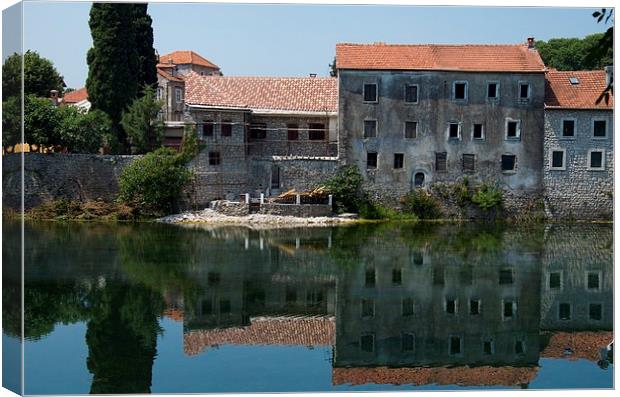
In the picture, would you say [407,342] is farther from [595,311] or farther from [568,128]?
[568,128]

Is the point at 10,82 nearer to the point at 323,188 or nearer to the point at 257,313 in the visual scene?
the point at 257,313

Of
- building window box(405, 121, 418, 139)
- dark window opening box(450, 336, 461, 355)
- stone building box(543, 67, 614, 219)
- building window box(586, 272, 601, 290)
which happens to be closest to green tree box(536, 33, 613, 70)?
stone building box(543, 67, 614, 219)

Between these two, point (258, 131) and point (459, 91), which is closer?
point (459, 91)

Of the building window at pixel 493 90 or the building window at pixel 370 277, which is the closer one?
the building window at pixel 370 277

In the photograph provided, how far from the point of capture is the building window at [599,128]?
101 feet

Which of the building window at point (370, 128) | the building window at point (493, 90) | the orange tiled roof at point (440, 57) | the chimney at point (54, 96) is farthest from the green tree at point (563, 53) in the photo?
the chimney at point (54, 96)

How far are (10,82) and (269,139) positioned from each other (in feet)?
79.1

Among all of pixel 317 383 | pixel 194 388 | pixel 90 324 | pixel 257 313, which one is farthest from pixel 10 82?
pixel 257 313

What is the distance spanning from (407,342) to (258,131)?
2134 cm

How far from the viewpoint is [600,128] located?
30953mm

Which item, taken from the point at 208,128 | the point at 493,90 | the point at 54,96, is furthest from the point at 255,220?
the point at 54,96

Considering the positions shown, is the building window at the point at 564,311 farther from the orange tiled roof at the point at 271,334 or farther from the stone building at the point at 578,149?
the stone building at the point at 578,149

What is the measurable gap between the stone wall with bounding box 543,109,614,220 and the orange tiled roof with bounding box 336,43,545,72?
210cm

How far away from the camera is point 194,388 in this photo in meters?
10.3
